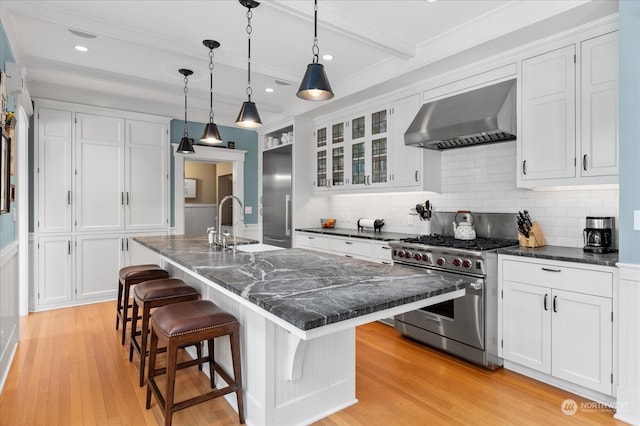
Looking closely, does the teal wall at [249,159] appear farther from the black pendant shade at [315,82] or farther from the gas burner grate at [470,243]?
the black pendant shade at [315,82]

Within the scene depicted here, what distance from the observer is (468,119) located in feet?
10.2

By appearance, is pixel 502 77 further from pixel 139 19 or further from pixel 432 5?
pixel 139 19

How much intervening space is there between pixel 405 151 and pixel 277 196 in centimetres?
239

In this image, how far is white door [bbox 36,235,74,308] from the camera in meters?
4.54

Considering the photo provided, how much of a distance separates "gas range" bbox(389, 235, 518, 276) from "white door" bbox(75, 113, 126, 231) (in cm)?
379

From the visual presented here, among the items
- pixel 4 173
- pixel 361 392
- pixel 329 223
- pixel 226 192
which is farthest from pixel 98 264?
pixel 361 392

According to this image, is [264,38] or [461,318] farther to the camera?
[264,38]

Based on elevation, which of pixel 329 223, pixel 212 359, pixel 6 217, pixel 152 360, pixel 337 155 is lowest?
pixel 212 359

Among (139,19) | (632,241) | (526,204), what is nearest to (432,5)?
(526,204)

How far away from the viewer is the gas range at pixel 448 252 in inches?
115

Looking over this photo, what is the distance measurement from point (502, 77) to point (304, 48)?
70.4 inches

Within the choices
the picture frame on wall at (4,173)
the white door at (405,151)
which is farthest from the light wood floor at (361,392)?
the white door at (405,151)

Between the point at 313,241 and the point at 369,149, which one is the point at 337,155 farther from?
the point at 313,241

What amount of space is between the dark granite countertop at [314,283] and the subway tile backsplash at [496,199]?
1708 millimetres
